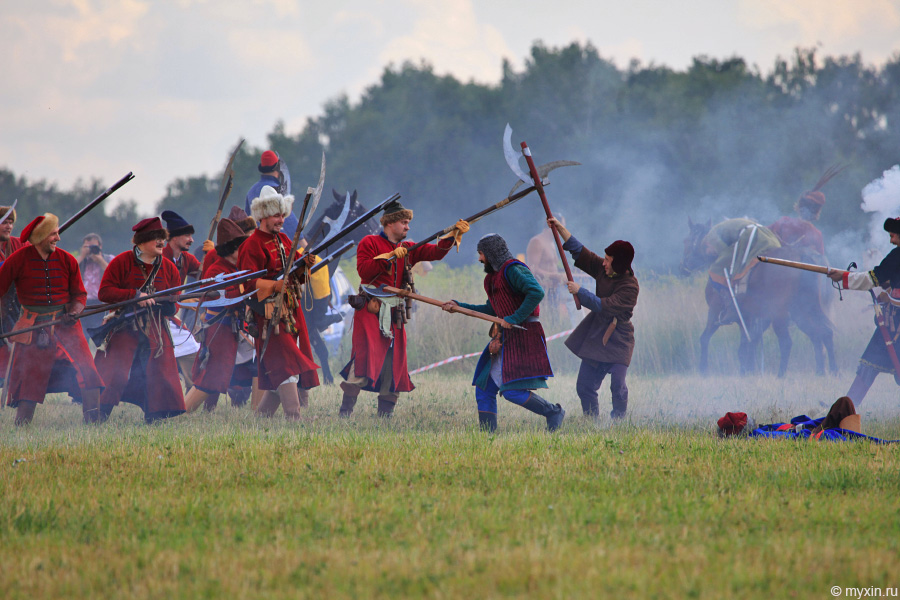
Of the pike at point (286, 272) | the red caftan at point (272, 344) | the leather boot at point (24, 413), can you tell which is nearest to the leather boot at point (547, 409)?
the red caftan at point (272, 344)

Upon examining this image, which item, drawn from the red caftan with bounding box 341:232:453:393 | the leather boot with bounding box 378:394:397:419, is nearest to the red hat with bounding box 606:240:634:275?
the red caftan with bounding box 341:232:453:393

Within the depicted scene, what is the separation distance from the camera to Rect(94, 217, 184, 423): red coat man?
25.6 feet

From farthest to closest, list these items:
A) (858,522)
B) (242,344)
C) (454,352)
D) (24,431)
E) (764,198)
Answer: (764,198) < (454,352) < (242,344) < (24,431) < (858,522)

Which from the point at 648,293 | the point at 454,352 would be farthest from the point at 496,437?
the point at 648,293

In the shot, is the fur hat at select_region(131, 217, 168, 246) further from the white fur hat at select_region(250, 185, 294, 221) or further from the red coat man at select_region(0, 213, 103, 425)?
the white fur hat at select_region(250, 185, 294, 221)

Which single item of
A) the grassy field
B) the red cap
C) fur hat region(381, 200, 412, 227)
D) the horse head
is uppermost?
the horse head

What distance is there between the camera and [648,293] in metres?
13.6

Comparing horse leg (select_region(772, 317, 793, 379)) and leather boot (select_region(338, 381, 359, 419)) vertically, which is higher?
horse leg (select_region(772, 317, 793, 379))

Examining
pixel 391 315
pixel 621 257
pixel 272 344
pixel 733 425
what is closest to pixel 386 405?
pixel 391 315

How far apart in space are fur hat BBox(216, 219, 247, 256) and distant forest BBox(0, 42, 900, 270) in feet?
38.6

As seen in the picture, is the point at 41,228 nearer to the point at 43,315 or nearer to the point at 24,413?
the point at 43,315

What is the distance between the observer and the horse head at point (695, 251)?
12.7m

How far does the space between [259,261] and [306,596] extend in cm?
459

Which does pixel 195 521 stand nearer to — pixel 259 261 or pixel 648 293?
pixel 259 261
